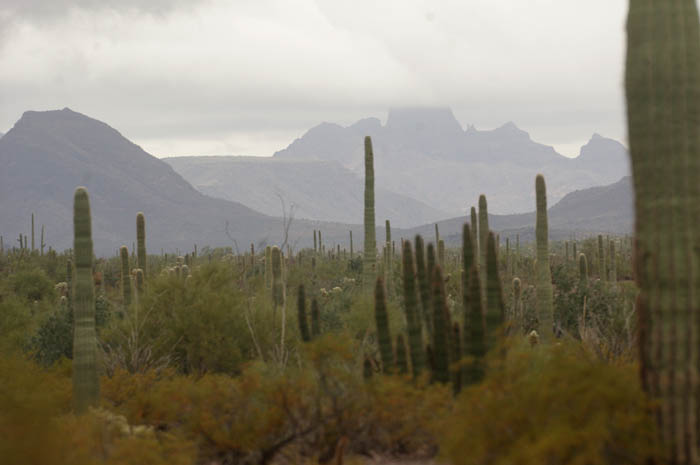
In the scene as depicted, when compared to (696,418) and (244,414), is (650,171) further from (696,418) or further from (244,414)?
(244,414)

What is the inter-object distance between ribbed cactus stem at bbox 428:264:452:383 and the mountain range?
145889mm

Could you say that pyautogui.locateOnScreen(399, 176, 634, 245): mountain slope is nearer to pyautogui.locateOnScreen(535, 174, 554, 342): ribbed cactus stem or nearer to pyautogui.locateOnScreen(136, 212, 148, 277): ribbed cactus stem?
pyautogui.locateOnScreen(136, 212, 148, 277): ribbed cactus stem

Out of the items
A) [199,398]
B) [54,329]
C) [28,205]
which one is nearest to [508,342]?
[199,398]

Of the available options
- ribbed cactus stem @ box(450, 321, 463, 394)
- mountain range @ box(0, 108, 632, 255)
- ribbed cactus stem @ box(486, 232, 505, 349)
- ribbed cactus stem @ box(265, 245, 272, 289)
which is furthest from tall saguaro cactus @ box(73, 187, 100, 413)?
mountain range @ box(0, 108, 632, 255)

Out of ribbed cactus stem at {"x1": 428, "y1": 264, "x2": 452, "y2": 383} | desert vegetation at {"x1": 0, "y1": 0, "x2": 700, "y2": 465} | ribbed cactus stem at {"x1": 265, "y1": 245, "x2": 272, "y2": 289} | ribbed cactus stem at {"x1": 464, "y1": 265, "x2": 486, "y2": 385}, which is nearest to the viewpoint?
desert vegetation at {"x1": 0, "y1": 0, "x2": 700, "y2": 465}

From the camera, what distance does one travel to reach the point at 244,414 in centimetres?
884

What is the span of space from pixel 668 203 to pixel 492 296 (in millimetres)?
2711

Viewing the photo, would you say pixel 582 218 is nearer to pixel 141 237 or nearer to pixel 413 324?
pixel 141 237

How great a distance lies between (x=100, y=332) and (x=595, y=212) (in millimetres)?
158191

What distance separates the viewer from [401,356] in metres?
9.93

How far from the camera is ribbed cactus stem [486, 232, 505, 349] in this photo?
29.4 feet

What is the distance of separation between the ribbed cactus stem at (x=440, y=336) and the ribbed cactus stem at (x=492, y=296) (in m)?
0.67

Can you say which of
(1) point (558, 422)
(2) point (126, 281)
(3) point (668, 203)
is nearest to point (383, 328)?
(1) point (558, 422)

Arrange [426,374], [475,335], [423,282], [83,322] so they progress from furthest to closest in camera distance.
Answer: [83,322]
[423,282]
[426,374]
[475,335]
